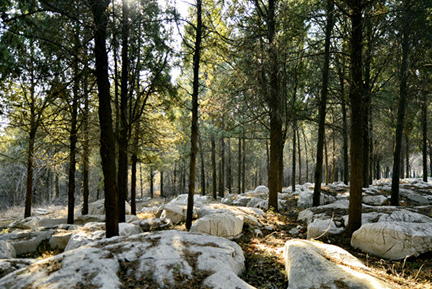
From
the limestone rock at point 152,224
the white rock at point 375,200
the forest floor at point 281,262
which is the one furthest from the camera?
the white rock at point 375,200

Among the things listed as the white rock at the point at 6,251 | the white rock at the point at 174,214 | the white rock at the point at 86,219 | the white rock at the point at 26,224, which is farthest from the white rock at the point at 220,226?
the white rock at the point at 26,224

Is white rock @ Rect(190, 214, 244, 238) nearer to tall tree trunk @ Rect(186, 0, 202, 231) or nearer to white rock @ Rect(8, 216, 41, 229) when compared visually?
tall tree trunk @ Rect(186, 0, 202, 231)

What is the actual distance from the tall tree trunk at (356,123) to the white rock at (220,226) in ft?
10.0

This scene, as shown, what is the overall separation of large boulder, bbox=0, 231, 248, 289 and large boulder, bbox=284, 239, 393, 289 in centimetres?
91

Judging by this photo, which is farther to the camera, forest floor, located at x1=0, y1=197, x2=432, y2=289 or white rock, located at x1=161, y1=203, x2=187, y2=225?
white rock, located at x1=161, y1=203, x2=187, y2=225

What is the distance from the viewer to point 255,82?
884cm

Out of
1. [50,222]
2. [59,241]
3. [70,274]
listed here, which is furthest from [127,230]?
[50,222]

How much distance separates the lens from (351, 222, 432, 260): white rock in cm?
468

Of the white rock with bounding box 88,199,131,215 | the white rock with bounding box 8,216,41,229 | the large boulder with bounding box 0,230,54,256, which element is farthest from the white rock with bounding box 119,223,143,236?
the white rock with bounding box 88,199,131,215

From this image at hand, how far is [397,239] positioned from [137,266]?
5150mm

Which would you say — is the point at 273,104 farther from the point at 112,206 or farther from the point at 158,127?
the point at 112,206

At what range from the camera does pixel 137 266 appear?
3.27 meters

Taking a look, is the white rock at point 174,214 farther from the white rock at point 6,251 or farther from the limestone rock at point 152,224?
the white rock at point 6,251

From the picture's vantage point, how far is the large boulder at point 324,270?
112 inches
